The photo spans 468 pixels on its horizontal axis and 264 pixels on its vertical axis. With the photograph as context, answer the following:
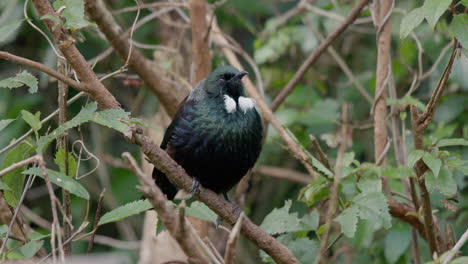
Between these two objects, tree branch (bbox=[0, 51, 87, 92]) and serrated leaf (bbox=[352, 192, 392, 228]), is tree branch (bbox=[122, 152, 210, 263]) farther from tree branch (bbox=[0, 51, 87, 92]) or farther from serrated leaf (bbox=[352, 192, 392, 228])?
serrated leaf (bbox=[352, 192, 392, 228])

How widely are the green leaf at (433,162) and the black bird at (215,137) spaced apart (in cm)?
98

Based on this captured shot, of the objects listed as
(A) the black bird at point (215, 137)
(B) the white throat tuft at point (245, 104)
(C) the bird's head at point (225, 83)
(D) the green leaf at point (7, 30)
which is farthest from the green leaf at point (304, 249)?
(D) the green leaf at point (7, 30)

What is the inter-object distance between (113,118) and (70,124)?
13cm

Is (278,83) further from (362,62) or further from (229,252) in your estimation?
(229,252)

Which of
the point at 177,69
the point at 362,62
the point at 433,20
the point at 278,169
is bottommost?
the point at 278,169

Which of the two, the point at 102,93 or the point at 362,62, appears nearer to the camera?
the point at 102,93

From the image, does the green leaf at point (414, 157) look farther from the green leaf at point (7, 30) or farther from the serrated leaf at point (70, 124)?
the green leaf at point (7, 30)

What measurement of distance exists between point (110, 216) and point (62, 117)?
0.47 m

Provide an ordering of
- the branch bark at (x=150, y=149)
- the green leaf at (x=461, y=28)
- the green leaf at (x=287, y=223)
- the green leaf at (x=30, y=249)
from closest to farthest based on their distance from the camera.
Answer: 1. the green leaf at (x=30, y=249)
2. the branch bark at (x=150, y=149)
3. the green leaf at (x=461, y=28)
4. the green leaf at (x=287, y=223)

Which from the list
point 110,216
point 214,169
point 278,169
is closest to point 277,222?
point 214,169

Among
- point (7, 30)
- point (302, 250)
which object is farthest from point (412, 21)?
point (7, 30)

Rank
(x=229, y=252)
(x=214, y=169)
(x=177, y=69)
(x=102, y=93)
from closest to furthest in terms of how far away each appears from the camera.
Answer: (x=229, y=252), (x=102, y=93), (x=214, y=169), (x=177, y=69)

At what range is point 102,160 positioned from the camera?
502cm

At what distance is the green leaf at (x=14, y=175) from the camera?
2.23m
